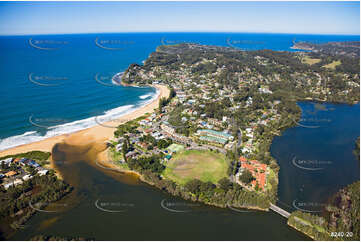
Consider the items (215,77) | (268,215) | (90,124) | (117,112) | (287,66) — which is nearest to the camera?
(268,215)

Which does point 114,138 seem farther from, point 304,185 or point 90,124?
point 304,185

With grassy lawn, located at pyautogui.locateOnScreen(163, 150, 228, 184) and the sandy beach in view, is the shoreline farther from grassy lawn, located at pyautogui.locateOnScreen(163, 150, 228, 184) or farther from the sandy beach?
grassy lawn, located at pyautogui.locateOnScreen(163, 150, 228, 184)

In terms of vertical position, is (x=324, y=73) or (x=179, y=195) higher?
(x=324, y=73)

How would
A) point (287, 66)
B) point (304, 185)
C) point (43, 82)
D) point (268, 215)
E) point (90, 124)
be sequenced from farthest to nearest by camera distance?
point (287, 66) → point (43, 82) → point (90, 124) → point (304, 185) → point (268, 215)

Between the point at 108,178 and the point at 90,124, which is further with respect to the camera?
the point at 90,124

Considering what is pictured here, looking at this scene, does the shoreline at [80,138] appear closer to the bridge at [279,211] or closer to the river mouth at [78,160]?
the river mouth at [78,160]

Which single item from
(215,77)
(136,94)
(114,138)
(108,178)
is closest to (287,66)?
(215,77)
